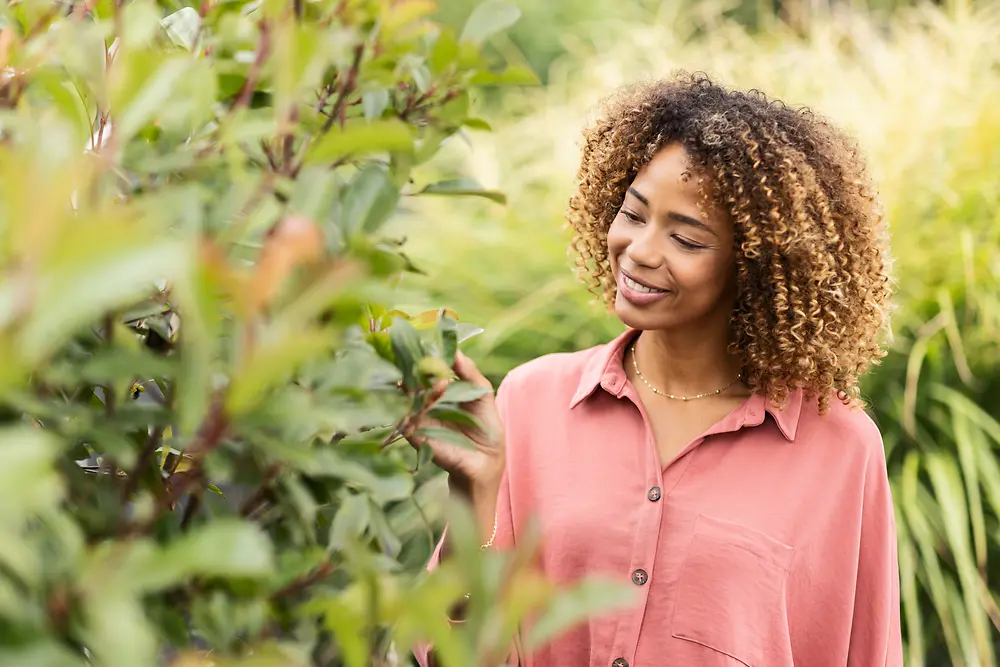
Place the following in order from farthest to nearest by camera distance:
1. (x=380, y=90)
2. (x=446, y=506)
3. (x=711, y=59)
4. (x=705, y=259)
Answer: (x=711, y=59) < (x=705, y=259) < (x=380, y=90) < (x=446, y=506)

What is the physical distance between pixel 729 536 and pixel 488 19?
0.95 m

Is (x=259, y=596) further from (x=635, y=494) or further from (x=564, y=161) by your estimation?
(x=564, y=161)

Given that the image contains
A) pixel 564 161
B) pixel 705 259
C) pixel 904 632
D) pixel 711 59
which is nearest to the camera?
pixel 705 259

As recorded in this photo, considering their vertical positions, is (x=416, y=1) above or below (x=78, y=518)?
above

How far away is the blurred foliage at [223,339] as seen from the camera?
1.46 feet

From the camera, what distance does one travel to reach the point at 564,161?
12.3 ft

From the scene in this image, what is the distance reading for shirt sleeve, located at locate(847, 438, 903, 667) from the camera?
5.19ft

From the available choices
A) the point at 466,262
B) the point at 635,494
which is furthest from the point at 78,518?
the point at 466,262

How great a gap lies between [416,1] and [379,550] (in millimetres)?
454

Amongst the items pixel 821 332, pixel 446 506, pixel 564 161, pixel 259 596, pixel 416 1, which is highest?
pixel 416 1

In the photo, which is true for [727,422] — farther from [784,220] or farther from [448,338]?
[448,338]

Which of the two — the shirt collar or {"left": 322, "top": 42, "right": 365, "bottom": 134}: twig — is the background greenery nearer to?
{"left": 322, "top": 42, "right": 365, "bottom": 134}: twig

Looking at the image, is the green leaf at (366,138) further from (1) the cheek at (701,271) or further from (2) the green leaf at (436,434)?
(1) the cheek at (701,271)

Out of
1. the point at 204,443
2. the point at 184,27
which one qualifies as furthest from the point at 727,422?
the point at 204,443
